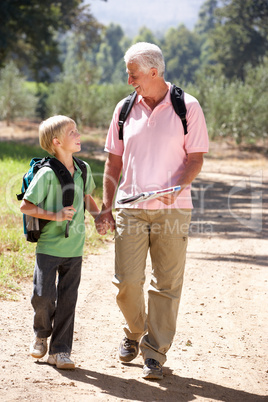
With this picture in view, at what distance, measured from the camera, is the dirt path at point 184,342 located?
3850 millimetres

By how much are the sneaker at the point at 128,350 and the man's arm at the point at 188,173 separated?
1.20 meters

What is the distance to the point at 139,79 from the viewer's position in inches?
158

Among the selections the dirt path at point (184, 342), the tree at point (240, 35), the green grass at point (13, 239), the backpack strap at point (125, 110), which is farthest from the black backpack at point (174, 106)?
the tree at point (240, 35)

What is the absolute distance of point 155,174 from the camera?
4.03 metres

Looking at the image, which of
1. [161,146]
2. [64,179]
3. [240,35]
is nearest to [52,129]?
[64,179]

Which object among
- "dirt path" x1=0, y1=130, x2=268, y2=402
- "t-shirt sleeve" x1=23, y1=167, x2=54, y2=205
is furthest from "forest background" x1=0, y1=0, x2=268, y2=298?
"t-shirt sleeve" x1=23, y1=167, x2=54, y2=205

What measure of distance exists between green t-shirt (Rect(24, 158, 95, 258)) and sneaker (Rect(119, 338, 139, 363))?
2.93 feet

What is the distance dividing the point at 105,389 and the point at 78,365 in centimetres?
49

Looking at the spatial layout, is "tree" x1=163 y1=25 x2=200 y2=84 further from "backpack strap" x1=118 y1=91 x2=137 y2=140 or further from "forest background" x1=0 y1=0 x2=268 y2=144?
"backpack strap" x1=118 y1=91 x2=137 y2=140

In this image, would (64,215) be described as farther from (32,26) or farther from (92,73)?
(92,73)

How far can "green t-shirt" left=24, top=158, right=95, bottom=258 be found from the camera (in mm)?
3844

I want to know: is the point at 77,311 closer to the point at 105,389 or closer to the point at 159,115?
the point at 105,389

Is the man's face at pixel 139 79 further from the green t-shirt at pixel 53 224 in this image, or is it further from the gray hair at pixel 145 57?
the green t-shirt at pixel 53 224

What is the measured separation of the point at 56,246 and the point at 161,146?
3.22ft
